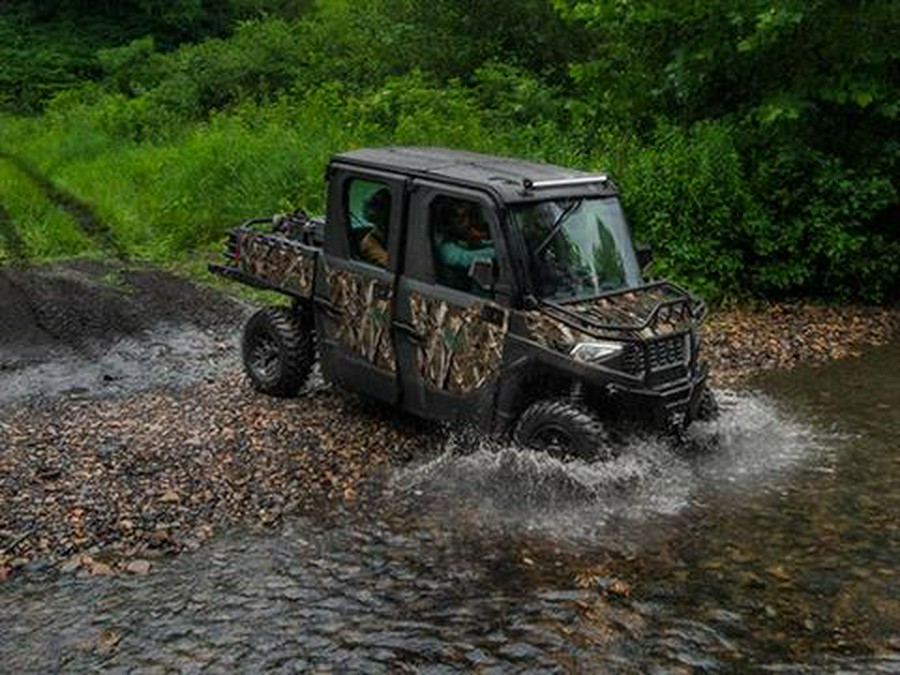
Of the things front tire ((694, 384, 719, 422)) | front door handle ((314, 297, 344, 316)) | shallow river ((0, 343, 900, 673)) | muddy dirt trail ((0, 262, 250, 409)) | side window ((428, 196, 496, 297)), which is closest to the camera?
shallow river ((0, 343, 900, 673))

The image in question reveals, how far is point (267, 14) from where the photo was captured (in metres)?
28.1

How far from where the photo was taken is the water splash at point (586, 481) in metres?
7.13

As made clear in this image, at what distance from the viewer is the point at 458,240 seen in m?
7.90

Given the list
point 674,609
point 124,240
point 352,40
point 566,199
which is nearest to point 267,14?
point 352,40

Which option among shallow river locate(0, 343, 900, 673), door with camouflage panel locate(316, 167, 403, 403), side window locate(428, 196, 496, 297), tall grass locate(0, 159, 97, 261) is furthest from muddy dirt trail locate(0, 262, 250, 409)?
shallow river locate(0, 343, 900, 673)

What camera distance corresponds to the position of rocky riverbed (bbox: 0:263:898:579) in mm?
7051

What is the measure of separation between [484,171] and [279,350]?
2726 millimetres

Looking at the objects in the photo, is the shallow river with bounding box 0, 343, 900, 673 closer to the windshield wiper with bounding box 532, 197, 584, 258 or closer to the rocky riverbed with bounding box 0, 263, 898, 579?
the rocky riverbed with bounding box 0, 263, 898, 579

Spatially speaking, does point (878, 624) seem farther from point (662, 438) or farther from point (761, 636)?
point (662, 438)

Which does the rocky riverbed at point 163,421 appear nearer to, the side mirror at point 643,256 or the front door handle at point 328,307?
the front door handle at point 328,307

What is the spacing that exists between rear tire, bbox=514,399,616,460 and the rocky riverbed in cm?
120

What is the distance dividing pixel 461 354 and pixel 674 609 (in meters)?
2.62

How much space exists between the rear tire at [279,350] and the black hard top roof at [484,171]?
5.66 ft

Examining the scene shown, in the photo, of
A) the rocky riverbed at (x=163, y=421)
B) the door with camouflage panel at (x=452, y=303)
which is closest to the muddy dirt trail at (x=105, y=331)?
the rocky riverbed at (x=163, y=421)
